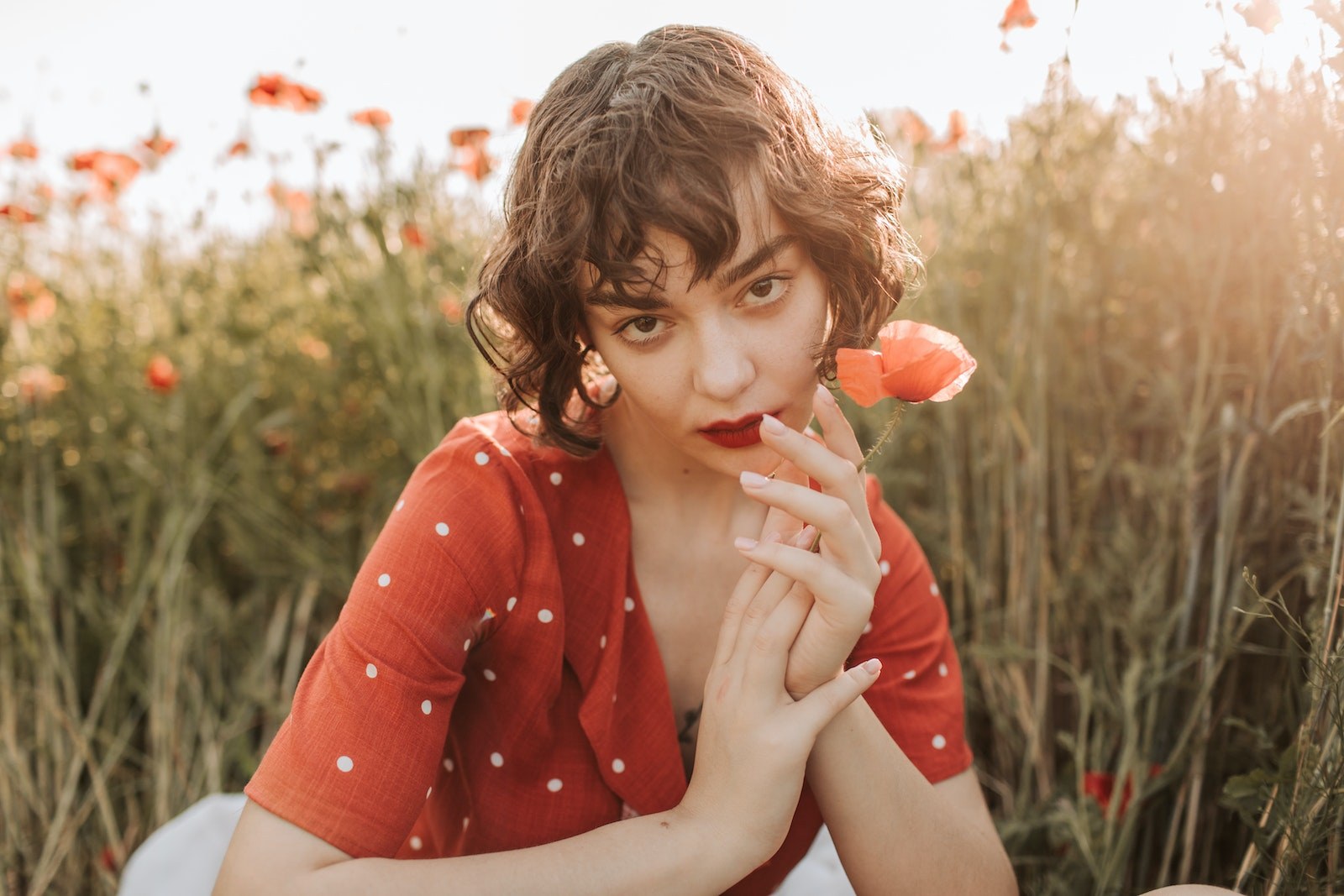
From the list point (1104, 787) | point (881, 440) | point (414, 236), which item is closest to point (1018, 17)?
point (881, 440)

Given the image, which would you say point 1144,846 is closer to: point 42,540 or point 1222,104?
point 1222,104

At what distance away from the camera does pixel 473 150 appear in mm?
2398

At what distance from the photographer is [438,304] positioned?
238cm

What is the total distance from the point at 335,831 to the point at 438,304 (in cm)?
151

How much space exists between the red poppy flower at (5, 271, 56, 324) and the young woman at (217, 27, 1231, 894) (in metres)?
1.60

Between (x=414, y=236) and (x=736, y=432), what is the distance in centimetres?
141

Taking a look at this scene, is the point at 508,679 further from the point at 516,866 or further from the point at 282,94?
the point at 282,94

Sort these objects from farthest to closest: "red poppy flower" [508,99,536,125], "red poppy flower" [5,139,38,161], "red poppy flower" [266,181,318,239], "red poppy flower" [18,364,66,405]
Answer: "red poppy flower" [5,139,38,161], "red poppy flower" [266,181,318,239], "red poppy flower" [18,364,66,405], "red poppy flower" [508,99,536,125]

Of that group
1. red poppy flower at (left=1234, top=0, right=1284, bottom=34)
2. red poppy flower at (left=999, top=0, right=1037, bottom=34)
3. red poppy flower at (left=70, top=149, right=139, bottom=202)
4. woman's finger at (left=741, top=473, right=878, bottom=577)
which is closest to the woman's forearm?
woman's finger at (left=741, top=473, right=878, bottom=577)

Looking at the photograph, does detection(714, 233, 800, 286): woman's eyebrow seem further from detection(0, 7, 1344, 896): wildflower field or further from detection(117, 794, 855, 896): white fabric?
detection(117, 794, 855, 896): white fabric

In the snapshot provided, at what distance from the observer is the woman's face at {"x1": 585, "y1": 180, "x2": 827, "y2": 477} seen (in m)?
1.09

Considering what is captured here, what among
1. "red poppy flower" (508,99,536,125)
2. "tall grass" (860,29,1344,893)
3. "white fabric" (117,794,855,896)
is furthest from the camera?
"red poppy flower" (508,99,536,125)

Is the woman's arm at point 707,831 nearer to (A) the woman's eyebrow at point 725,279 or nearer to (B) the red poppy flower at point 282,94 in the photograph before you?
(A) the woman's eyebrow at point 725,279

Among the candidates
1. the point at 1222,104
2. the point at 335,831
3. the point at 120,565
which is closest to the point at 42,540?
the point at 120,565
